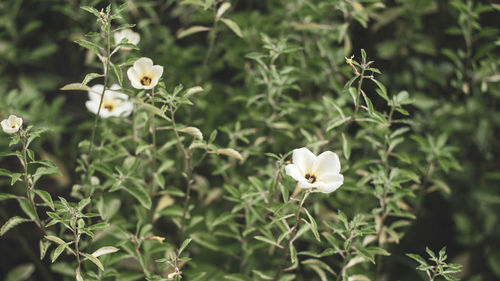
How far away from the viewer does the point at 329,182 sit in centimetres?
139

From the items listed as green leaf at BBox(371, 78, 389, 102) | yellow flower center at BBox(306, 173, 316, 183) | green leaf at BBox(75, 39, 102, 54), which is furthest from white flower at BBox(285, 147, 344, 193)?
green leaf at BBox(75, 39, 102, 54)

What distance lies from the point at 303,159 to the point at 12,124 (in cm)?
82

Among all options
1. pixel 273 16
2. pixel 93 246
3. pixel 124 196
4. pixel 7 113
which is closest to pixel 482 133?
pixel 273 16

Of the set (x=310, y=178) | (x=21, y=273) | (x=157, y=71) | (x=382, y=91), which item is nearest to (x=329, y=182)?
(x=310, y=178)

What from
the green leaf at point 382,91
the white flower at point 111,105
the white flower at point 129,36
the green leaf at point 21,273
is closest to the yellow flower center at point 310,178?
the green leaf at point 382,91

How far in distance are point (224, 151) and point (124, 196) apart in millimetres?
811

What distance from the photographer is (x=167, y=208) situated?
185cm

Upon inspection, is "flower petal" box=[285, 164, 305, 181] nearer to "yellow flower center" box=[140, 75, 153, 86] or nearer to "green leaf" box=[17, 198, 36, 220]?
"yellow flower center" box=[140, 75, 153, 86]

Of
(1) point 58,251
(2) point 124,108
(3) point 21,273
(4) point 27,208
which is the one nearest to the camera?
(1) point 58,251

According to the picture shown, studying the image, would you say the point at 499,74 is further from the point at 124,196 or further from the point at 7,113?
the point at 7,113

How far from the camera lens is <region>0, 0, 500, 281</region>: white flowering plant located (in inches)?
61.1

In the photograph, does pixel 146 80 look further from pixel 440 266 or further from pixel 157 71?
pixel 440 266

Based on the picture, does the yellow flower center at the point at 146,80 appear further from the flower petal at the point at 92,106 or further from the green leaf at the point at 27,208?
the green leaf at the point at 27,208

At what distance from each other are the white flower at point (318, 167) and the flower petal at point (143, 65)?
516 mm
